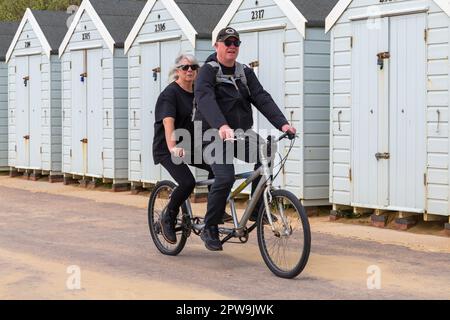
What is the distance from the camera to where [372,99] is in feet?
34.3

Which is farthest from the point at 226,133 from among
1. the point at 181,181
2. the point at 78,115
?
the point at 78,115

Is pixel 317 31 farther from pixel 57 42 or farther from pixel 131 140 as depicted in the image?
pixel 57 42

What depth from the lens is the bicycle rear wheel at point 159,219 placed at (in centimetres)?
801

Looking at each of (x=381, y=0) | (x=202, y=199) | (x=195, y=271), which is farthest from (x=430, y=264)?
(x=202, y=199)

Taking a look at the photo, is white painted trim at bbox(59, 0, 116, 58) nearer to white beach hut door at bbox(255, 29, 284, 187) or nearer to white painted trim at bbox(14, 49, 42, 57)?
white painted trim at bbox(14, 49, 42, 57)

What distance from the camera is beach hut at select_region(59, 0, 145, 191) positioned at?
15391 millimetres

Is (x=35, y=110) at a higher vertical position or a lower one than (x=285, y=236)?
higher

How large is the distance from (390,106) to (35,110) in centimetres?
964

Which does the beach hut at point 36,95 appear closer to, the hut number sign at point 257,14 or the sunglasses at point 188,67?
the hut number sign at point 257,14

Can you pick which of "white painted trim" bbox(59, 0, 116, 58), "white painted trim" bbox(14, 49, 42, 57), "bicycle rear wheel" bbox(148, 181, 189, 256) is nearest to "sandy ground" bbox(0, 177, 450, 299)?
"bicycle rear wheel" bbox(148, 181, 189, 256)

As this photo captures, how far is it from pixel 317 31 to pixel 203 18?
278 centimetres

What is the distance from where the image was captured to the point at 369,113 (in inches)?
413

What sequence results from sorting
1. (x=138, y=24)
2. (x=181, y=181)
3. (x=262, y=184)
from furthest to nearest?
(x=138, y=24)
(x=181, y=181)
(x=262, y=184)

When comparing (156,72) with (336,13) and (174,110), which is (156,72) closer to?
(336,13)
